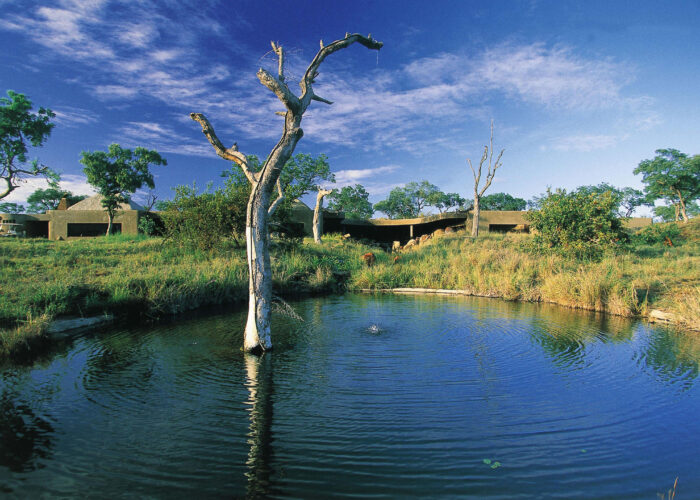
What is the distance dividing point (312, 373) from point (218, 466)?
2205 millimetres

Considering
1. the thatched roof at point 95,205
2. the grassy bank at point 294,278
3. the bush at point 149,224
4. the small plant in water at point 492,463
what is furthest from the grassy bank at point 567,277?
the thatched roof at point 95,205

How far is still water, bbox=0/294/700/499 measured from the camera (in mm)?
2947

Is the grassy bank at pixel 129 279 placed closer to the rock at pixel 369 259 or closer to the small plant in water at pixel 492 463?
the rock at pixel 369 259

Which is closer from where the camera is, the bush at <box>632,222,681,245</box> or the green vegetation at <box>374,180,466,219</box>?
the bush at <box>632,222,681,245</box>

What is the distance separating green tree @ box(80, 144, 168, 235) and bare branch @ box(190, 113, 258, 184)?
24759 millimetres

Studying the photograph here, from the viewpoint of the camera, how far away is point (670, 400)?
14.4ft

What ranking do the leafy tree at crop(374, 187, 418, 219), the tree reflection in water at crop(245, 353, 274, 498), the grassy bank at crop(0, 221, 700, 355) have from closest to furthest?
the tree reflection in water at crop(245, 353, 274, 498), the grassy bank at crop(0, 221, 700, 355), the leafy tree at crop(374, 187, 418, 219)

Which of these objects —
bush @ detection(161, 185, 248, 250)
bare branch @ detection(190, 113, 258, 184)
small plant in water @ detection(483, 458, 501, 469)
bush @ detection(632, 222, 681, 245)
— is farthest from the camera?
bush @ detection(632, 222, 681, 245)

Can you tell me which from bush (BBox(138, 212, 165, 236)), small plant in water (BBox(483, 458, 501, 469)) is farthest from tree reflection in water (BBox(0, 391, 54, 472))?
bush (BBox(138, 212, 165, 236))

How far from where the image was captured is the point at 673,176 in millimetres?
36500

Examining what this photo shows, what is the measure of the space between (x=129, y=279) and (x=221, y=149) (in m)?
5.76

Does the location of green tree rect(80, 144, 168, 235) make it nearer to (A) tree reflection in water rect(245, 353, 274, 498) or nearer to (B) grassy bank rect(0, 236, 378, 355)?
(B) grassy bank rect(0, 236, 378, 355)

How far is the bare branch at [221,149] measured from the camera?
599cm

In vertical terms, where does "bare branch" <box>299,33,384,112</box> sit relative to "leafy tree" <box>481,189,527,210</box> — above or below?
below
